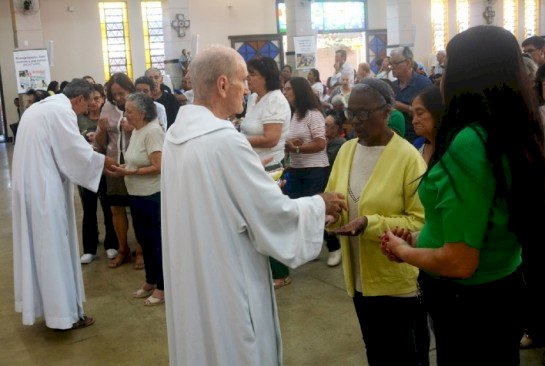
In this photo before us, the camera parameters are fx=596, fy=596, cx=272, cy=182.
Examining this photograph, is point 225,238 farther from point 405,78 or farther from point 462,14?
point 462,14

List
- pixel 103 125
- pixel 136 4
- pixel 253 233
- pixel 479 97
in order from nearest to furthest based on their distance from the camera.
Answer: pixel 479 97
pixel 253 233
pixel 103 125
pixel 136 4

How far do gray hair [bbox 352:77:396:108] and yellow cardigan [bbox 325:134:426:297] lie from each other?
0.17 m

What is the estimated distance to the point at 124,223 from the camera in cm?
554

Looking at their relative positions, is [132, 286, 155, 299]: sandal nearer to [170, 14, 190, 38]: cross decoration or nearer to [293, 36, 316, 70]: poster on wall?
[293, 36, 316, 70]: poster on wall

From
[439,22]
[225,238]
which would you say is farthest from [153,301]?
[439,22]

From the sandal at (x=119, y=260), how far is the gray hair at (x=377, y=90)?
3774 millimetres

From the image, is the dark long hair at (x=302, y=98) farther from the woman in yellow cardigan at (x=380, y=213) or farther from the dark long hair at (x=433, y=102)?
the woman in yellow cardigan at (x=380, y=213)

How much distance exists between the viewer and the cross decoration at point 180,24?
1535 centimetres

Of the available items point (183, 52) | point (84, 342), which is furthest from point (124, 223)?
point (183, 52)

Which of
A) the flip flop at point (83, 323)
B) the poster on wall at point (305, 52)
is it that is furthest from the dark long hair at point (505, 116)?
the poster on wall at point (305, 52)

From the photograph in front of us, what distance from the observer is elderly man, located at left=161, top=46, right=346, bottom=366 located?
7.23 ft

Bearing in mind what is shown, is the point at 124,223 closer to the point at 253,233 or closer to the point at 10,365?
the point at 10,365

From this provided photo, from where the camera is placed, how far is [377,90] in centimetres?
255

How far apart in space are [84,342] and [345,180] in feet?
7.91
